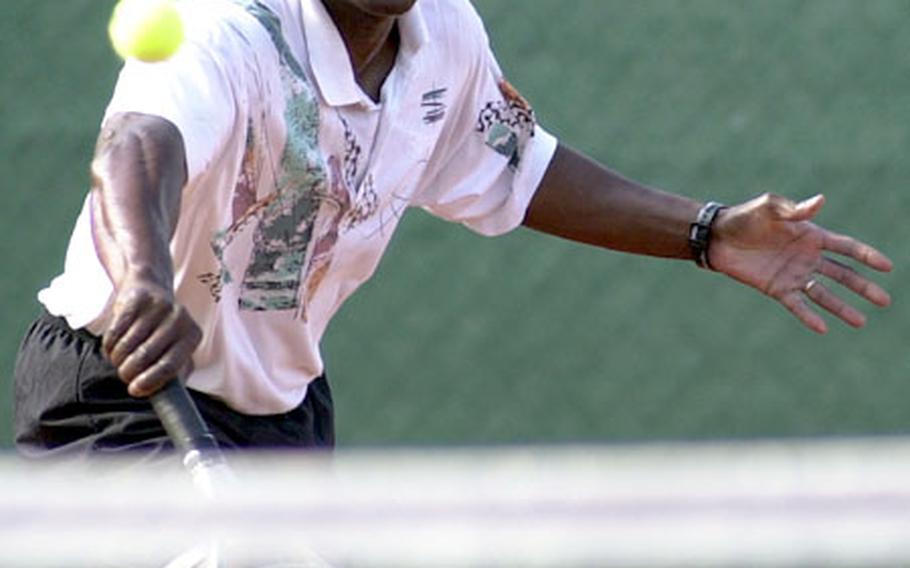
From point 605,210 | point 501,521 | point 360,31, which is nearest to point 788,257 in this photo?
point 605,210

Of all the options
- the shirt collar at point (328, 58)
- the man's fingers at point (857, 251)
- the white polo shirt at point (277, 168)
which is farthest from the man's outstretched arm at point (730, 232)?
the shirt collar at point (328, 58)

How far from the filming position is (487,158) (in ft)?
11.4

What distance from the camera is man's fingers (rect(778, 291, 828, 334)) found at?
135 inches

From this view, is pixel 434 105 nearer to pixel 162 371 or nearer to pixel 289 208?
pixel 289 208

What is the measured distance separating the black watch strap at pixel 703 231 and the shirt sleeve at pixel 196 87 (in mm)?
979

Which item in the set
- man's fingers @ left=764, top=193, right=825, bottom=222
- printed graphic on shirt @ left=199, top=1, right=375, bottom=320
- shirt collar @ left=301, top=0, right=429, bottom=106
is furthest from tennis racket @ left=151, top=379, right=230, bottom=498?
man's fingers @ left=764, top=193, right=825, bottom=222

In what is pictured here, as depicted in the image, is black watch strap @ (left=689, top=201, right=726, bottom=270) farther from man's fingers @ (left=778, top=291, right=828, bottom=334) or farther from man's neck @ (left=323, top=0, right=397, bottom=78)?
man's neck @ (left=323, top=0, right=397, bottom=78)

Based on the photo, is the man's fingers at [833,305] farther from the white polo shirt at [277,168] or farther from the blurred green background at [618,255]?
the blurred green background at [618,255]

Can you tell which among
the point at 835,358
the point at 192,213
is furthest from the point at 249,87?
the point at 835,358

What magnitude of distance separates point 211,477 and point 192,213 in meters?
0.77

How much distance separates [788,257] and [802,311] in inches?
3.6

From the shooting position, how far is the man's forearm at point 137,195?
2396mm

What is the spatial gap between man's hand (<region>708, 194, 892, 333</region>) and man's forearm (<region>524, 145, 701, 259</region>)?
3.6 inches

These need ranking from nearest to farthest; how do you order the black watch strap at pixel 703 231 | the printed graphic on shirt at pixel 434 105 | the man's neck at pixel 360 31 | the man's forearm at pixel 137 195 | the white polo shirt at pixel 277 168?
the man's forearm at pixel 137 195, the white polo shirt at pixel 277 168, the man's neck at pixel 360 31, the printed graphic on shirt at pixel 434 105, the black watch strap at pixel 703 231
